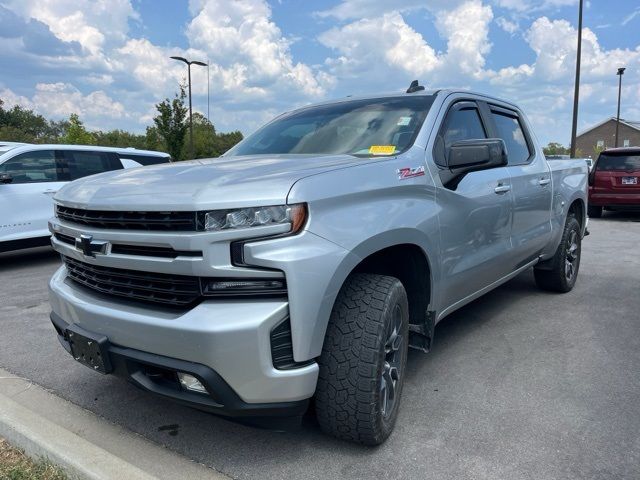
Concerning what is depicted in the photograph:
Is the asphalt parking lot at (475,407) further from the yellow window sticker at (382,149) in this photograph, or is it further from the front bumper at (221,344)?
the yellow window sticker at (382,149)

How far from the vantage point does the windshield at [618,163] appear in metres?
12.1

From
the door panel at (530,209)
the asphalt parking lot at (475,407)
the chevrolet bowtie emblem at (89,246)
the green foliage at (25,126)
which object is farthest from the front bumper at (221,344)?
the green foliage at (25,126)

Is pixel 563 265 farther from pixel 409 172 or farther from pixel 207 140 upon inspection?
pixel 207 140

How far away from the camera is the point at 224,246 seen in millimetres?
2148

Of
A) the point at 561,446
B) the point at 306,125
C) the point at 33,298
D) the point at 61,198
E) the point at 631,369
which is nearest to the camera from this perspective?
the point at 561,446

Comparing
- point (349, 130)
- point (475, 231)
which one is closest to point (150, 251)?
point (349, 130)

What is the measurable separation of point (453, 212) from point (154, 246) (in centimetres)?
178

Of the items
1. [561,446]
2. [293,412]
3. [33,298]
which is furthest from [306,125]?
[33,298]

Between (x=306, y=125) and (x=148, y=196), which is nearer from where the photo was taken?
(x=148, y=196)

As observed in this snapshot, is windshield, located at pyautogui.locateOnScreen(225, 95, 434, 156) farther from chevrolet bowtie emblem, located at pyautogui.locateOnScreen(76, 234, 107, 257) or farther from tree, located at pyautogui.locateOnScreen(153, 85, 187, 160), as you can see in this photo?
tree, located at pyautogui.locateOnScreen(153, 85, 187, 160)

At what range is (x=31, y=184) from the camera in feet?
25.4

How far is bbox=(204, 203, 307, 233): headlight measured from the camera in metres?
2.16

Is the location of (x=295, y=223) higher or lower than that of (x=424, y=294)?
higher

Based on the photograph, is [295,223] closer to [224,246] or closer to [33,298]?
[224,246]
